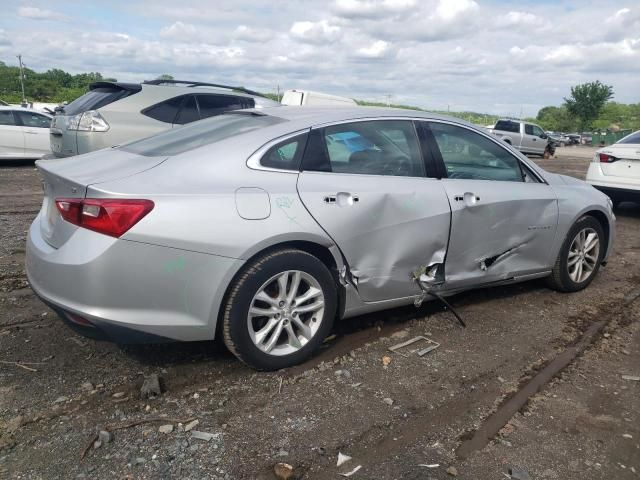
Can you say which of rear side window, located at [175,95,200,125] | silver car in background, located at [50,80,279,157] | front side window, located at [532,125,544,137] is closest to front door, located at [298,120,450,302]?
silver car in background, located at [50,80,279,157]

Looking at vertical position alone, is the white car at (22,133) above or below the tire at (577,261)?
below

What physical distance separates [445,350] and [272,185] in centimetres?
167

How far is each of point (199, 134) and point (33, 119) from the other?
11.9 m

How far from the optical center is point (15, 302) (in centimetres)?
436

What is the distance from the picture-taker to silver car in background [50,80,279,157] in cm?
777

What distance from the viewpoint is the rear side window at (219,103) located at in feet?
27.4

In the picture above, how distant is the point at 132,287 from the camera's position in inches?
114

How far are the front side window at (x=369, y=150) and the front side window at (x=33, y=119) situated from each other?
12.3 m

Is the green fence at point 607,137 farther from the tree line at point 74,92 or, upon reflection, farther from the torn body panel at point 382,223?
the torn body panel at point 382,223

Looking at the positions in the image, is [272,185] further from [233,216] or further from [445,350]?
[445,350]

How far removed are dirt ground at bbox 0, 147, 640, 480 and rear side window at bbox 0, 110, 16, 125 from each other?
10673mm

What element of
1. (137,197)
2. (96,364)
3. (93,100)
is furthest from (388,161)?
(93,100)

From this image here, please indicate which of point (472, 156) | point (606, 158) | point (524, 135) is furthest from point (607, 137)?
point (472, 156)

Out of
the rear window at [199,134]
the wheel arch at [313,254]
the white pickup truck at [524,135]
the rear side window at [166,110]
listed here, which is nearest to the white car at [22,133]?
the rear side window at [166,110]
